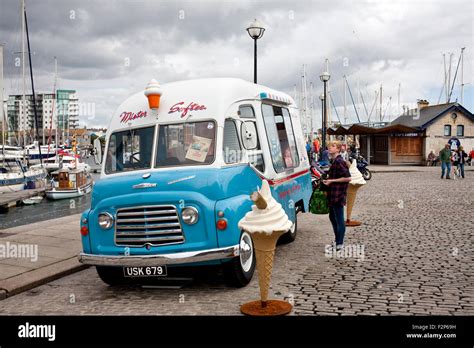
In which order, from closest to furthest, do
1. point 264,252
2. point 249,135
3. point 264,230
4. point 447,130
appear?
point 264,230 → point 264,252 → point 249,135 → point 447,130

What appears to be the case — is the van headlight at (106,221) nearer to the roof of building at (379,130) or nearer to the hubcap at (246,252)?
the hubcap at (246,252)

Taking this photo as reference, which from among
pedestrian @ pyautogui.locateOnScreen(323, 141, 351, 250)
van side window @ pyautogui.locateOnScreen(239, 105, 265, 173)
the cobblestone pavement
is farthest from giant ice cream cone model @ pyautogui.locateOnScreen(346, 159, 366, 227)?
van side window @ pyautogui.locateOnScreen(239, 105, 265, 173)

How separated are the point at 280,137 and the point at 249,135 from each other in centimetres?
165

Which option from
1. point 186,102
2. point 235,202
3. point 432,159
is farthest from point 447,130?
point 235,202

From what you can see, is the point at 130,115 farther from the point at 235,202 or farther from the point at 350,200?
the point at 350,200

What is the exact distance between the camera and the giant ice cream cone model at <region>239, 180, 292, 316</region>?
552cm

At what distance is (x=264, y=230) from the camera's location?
5480mm

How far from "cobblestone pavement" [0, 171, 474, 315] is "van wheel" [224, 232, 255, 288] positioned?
0.12 metres

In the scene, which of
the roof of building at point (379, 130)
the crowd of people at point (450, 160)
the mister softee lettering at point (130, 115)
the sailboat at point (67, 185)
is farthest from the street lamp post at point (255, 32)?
the roof of building at point (379, 130)

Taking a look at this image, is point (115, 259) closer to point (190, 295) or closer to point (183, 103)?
point (190, 295)

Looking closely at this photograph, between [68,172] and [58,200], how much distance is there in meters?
2.53

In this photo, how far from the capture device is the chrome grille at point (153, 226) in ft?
21.5

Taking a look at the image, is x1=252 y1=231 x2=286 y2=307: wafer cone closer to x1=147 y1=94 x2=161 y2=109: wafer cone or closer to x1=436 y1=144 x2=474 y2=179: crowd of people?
x1=147 y1=94 x2=161 y2=109: wafer cone
